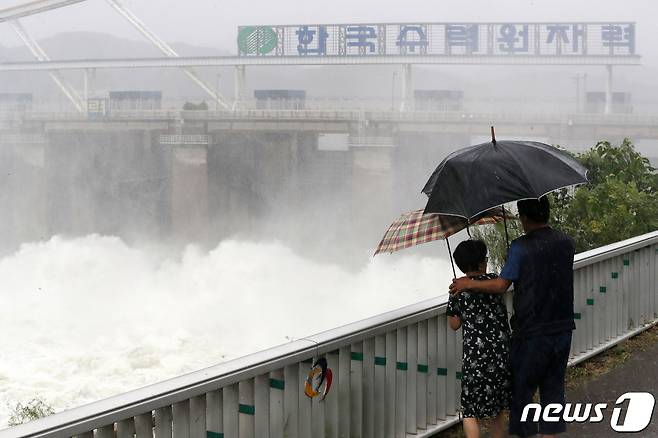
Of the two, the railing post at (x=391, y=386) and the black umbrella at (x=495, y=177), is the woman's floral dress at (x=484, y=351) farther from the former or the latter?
the railing post at (x=391, y=386)

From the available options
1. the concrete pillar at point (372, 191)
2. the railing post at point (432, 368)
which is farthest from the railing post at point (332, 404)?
the concrete pillar at point (372, 191)

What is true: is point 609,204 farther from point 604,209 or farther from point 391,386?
point 391,386

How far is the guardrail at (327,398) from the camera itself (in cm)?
364

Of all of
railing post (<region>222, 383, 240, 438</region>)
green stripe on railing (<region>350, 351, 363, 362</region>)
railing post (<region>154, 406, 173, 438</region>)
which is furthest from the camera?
green stripe on railing (<region>350, 351, 363, 362</region>)

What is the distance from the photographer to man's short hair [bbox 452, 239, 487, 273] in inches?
176

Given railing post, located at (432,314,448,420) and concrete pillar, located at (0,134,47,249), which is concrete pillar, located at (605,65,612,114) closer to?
concrete pillar, located at (0,134,47,249)

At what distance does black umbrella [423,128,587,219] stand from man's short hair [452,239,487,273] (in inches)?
11.5

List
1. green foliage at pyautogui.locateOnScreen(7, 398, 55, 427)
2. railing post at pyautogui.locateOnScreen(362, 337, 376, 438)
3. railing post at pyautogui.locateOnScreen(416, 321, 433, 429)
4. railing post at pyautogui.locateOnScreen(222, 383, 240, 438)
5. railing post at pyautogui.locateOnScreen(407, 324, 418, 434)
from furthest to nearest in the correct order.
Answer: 1. green foliage at pyautogui.locateOnScreen(7, 398, 55, 427)
2. railing post at pyautogui.locateOnScreen(416, 321, 433, 429)
3. railing post at pyautogui.locateOnScreen(407, 324, 418, 434)
4. railing post at pyautogui.locateOnScreen(362, 337, 376, 438)
5. railing post at pyautogui.locateOnScreen(222, 383, 240, 438)

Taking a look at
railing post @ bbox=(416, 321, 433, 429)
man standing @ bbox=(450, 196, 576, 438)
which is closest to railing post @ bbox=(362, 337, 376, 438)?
railing post @ bbox=(416, 321, 433, 429)

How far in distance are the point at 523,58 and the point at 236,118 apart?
28403 mm

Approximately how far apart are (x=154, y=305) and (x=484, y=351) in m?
46.2

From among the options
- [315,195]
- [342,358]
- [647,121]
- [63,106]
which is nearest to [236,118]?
[315,195]

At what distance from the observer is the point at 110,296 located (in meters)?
50.1

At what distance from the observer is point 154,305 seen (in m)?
49.0
